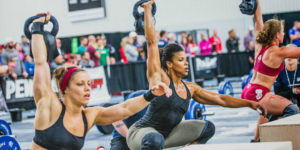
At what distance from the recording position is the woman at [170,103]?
4.33 metres

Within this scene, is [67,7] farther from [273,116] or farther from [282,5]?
[273,116]

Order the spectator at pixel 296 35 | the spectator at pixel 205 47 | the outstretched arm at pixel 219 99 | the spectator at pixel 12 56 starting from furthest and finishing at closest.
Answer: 1. the spectator at pixel 205 47
2. the spectator at pixel 296 35
3. the spectator at pixel 12 56
4. the outstretched arm at pixel 219 99

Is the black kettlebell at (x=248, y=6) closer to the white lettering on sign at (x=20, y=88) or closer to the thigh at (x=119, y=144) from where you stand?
the thigh at (x=119, y=144)

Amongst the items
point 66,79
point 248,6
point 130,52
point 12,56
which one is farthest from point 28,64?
point 66,79

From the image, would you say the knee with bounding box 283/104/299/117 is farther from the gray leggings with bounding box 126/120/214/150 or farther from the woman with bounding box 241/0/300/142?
the gray leggings with bounding box 126/120/214/150

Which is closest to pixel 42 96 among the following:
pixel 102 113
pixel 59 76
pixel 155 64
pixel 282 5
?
pixel 59 76

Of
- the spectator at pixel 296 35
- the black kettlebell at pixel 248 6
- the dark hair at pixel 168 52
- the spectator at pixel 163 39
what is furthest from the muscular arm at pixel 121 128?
the spectator at pixel 296 35

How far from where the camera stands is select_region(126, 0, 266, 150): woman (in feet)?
14.2

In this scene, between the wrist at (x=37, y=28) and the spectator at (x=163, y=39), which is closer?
the wrist at (x=37, y=28)

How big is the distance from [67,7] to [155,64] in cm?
1724

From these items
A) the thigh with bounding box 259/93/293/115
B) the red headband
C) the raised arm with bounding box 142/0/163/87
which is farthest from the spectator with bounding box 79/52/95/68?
the red headband

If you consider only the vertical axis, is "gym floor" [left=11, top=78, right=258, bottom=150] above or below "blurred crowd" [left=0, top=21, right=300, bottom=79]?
below

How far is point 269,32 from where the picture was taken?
212 inches

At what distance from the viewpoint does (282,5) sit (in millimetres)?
19859
